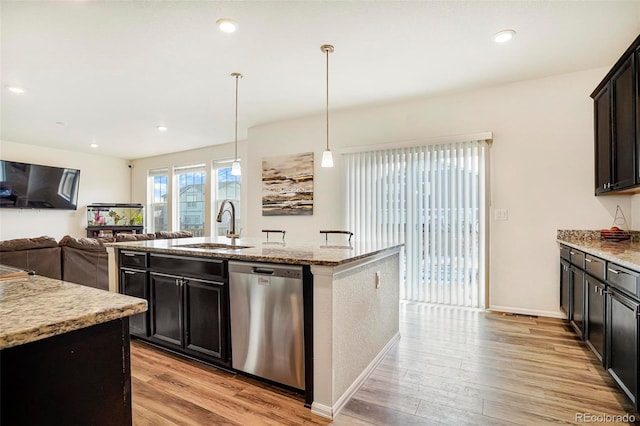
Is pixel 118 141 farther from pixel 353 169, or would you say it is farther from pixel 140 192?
pixel 353 169

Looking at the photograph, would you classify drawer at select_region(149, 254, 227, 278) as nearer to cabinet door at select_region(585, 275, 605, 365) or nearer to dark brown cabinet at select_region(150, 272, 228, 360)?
dark brown cabinet at select_region(150, 272, 228, 360)

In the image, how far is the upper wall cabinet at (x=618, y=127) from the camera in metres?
2.41

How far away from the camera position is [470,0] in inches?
89.8

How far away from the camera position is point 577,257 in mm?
2764

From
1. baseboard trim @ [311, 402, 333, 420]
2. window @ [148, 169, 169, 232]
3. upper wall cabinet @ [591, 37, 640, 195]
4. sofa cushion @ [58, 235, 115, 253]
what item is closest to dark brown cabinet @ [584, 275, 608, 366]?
upper wall cabinet @ [591, 37, 640, 195]

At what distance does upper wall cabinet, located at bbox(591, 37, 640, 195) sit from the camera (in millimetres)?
2412

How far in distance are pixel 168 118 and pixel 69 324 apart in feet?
16.1

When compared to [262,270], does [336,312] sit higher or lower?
lower

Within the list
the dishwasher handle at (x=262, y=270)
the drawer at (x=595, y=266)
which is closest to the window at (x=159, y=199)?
the dishwasher handle at (x=262, y=270)

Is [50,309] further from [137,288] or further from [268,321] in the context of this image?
[137,288]

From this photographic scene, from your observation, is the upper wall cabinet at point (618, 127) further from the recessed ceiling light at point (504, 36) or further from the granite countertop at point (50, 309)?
the granite countertop at point (50, 309)

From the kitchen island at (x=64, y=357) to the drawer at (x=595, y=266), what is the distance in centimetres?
266

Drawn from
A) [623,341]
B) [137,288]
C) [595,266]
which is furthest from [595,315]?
[137,288]

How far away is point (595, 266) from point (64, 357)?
299cm
